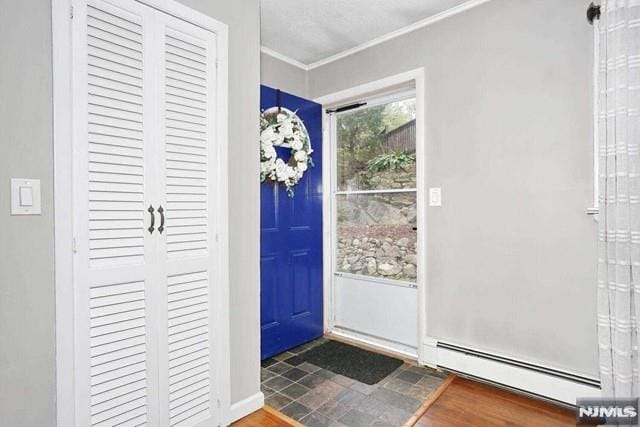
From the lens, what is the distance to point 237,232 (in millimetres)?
2006

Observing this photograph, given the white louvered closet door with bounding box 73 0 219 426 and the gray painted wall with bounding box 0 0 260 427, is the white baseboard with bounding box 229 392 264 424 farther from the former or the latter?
the gray painted wall with bounding box 0 0 260 427

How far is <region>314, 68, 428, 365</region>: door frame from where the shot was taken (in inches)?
107

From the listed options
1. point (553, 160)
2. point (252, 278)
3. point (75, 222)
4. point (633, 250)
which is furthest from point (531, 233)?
point (75, 222)

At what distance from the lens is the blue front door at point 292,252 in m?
2.88

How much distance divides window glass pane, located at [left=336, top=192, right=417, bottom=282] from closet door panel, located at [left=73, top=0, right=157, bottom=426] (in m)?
2.07

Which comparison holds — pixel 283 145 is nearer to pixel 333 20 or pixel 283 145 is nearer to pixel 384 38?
pixel 333 20

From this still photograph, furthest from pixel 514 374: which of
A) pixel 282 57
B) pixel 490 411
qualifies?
pixel 282 57

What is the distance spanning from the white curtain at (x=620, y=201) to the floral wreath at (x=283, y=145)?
6.74 feet

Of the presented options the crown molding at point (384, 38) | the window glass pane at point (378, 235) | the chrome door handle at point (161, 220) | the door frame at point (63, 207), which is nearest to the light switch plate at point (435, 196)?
the window glass pane at point (378, 235)

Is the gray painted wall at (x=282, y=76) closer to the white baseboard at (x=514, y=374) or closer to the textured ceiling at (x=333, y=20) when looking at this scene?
the textured ceiling at (x=333, y=20)

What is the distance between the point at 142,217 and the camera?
1.59m

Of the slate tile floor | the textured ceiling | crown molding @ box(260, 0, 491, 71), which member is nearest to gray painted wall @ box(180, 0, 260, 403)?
the slate tile floor

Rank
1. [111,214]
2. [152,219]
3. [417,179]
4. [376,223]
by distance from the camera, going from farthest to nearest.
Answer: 1. [376,223]
2. [417,179]
3. [152,219]
4. [111,214]

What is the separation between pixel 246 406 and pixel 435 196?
1.90 meters
